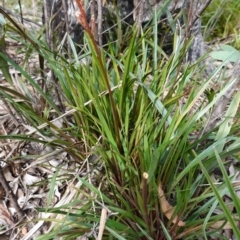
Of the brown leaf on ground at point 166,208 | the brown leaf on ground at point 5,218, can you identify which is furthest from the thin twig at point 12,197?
the brown leaf on ground at point 166,208

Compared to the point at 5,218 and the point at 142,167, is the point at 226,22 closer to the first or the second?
the point at 142,167

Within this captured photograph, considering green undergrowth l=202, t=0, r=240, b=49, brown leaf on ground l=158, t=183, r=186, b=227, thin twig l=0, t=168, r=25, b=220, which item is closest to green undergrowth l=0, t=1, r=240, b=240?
brown leaf on ground l=158, t=183, r=186, b=227

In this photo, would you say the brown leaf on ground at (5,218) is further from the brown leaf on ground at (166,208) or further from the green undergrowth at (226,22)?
the green undergrowth at (226,22)

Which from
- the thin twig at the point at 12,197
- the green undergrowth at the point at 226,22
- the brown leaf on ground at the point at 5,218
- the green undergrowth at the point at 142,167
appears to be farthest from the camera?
the green undergrowth at the point at 226,22

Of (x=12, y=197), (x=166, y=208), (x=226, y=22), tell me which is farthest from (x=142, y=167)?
(x=226, y=22)

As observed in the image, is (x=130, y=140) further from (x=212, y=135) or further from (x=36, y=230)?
(x=36, y=230)

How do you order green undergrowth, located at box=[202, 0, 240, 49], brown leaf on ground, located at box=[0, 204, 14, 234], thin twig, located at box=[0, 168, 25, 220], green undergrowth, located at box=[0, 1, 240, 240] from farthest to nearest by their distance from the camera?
green undergrowth, located at box=[202, 0, 240, 49] < brown leaf on ground, located at box=[0, 204, 14, 234] < thin twig, located at box=[0, 168, 25, 220] < green undergrowth, located at box=[0, 1, 240, 240]

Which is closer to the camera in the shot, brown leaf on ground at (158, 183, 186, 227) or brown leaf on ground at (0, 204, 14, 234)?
brown leaf on ground at (158, 183, 186, 227)

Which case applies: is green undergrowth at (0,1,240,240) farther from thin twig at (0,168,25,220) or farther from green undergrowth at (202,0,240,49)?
green undergrowth at (202,0,240,49)

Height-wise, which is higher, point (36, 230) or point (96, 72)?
point (96, 72)

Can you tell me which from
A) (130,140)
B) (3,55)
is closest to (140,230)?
(130,140)

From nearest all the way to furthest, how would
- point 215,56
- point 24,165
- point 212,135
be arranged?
point 215,56
point 212,135
point 24,165
